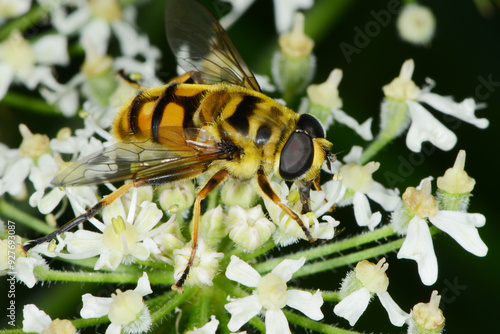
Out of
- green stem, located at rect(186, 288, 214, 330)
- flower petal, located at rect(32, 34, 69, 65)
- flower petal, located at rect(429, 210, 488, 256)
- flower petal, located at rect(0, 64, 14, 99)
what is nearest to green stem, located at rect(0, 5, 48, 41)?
flower petal, located at rect(32, 34, 69, 65)

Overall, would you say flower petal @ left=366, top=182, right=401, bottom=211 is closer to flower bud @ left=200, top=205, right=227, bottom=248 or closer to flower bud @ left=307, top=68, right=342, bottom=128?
flower bud @ left=307, top=68, right=342, bottom=128

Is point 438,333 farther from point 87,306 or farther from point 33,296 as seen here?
point 33,296

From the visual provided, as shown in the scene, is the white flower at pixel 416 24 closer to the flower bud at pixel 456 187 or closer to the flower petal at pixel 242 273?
the flower bud at pixel 456 187

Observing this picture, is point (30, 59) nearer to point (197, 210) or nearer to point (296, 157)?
point (197, 210)

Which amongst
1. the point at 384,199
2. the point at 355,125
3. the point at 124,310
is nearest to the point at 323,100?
the point at 355,125

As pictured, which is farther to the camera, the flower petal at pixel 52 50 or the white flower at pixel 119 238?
the flower petal at pixel 52 50

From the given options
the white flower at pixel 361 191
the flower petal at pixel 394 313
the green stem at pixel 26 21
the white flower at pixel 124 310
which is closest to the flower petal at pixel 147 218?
the white flower at pixel 124 310
